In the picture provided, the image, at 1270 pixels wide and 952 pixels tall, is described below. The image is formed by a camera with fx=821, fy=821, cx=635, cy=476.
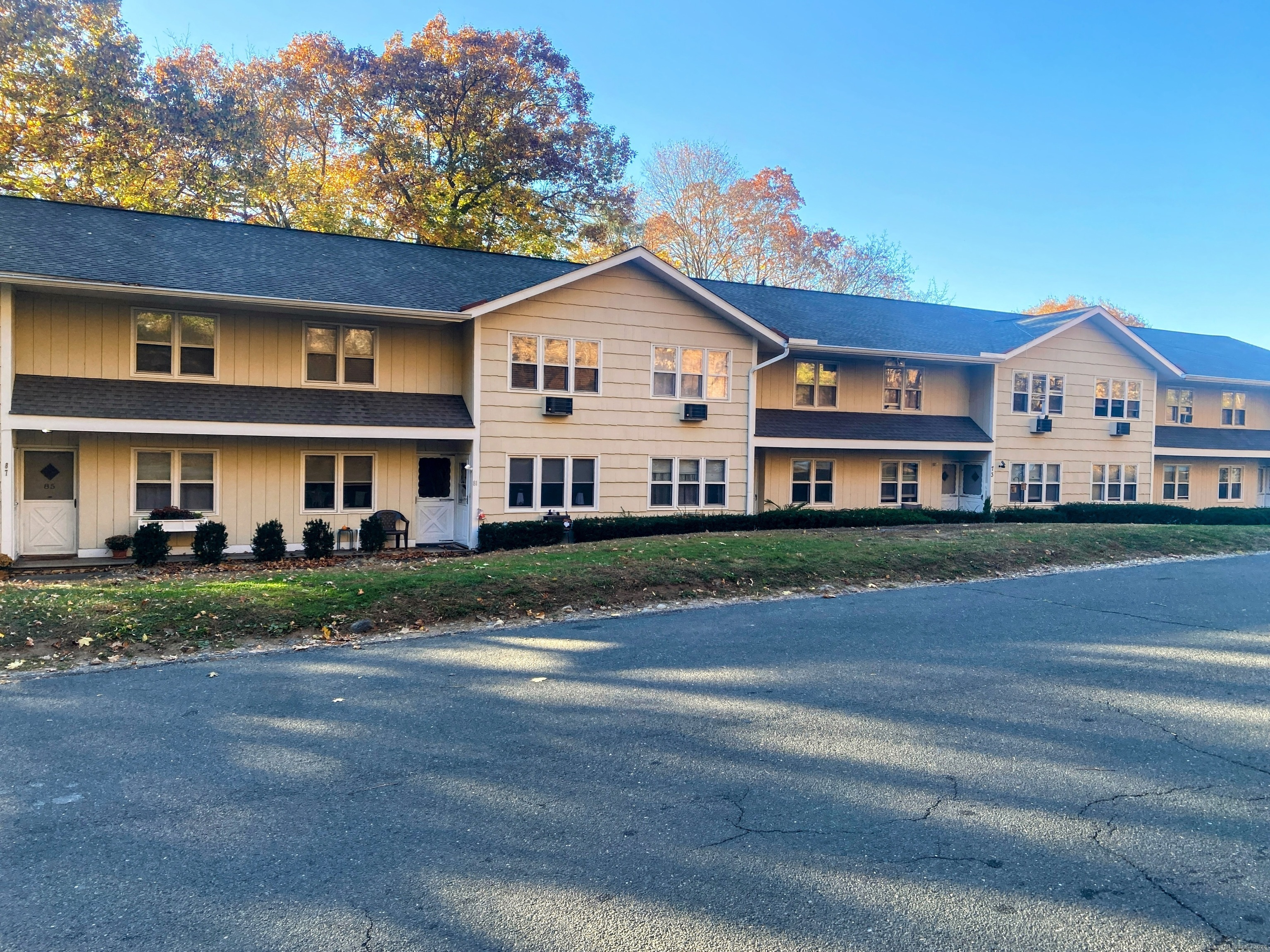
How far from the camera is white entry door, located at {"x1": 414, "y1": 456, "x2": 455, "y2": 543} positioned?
62.1 ft

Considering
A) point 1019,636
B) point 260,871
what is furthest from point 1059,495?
point 260,871

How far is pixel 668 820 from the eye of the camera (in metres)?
4.65

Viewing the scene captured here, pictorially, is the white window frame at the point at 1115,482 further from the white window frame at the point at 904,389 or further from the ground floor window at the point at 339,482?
the ground floor window at the point at 339,482

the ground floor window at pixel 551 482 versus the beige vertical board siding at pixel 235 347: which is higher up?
the beige vertical board siding at pixel 235 347

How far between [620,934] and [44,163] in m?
33.1

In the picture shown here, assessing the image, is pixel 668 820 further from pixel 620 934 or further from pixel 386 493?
pixel 386 493

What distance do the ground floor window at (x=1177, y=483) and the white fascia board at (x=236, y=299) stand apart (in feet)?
82.6

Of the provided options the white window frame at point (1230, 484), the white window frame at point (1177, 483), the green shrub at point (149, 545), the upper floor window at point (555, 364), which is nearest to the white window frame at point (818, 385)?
the upper floor window at point (555, 364)

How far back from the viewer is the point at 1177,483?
29.0 metres

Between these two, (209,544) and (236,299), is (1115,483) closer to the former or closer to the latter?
(236,299)

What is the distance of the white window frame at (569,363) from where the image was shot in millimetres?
18359

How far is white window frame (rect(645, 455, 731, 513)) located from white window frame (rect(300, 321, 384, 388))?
6.71 metres

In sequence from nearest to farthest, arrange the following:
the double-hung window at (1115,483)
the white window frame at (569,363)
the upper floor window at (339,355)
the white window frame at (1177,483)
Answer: the upper floor window at (339,355) → the white window frame at (569,363) → the double-hung window at (1115,483) → the white window frame at (1177,483)

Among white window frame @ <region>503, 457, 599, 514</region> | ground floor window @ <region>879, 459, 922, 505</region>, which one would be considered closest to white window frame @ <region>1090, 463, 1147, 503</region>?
ground floor window @ <region>879, 459, 922, 505</region>
